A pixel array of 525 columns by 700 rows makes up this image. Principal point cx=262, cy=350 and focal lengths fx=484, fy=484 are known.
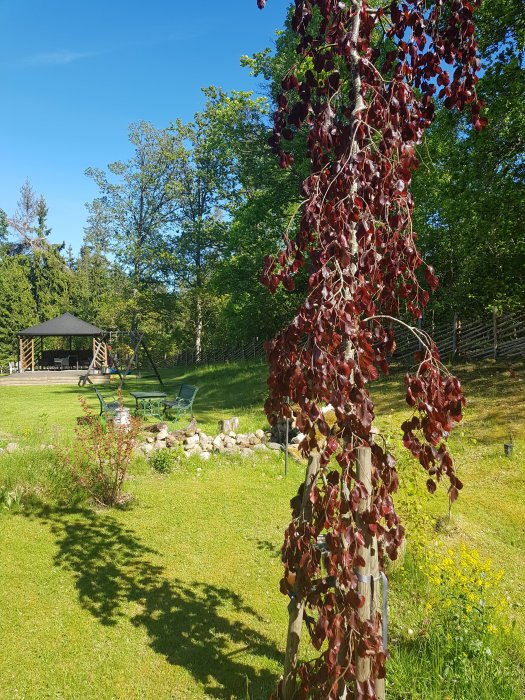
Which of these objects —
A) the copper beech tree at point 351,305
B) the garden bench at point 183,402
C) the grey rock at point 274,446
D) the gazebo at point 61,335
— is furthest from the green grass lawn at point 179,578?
the gazebo at point 61,335

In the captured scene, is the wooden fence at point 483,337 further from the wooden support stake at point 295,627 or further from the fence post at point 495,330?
the wooden support stake at point 295,627

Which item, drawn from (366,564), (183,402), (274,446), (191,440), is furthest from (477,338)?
(366,564)

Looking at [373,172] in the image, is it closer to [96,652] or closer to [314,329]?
[314,329]

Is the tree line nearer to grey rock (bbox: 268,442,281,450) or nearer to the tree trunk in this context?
the tree trunk

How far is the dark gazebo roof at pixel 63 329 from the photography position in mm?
25344

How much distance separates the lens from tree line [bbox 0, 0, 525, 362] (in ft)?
36.6

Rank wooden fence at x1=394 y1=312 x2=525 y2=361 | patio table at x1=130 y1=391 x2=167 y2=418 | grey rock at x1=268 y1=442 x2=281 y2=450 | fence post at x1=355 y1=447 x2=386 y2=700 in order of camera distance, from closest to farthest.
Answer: fence post at x1=355 y1=447 x2=386 y2=700, grey rock at x1=268 y1=442 x2=281 y2=450, patio table at x1=130 y1=391 x2=167 y2=418, wooden fence at x1=394 y1=312 x2=525 y2=361

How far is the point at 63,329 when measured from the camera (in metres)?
25.7

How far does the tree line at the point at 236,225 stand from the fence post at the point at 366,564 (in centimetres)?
123

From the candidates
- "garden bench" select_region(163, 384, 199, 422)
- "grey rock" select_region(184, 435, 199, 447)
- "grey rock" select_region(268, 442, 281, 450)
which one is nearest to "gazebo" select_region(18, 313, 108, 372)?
"garden bench" select_region(163, 384, 199, 422)

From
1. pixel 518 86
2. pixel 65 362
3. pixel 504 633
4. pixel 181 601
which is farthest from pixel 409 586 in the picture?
pixel 65 362

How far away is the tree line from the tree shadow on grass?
10.5 ft

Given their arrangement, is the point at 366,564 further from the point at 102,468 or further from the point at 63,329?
the point at 63,329

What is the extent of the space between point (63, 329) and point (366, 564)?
84.9ft
